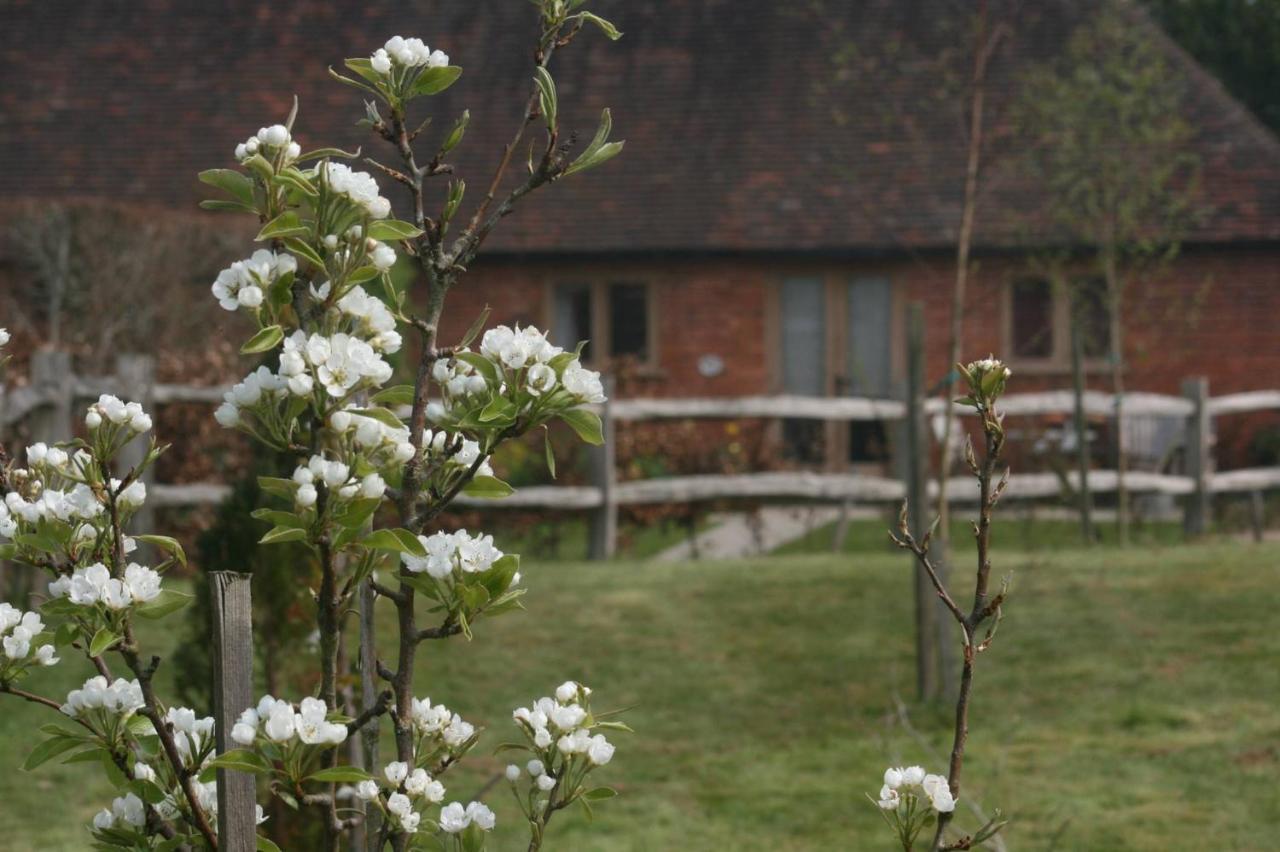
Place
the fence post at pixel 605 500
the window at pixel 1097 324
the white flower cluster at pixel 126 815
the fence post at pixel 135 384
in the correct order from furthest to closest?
the window at pixel 1097 324 < the fence post at pixel 605 500 < the fence post at pixel 135 384 < the white flower cluster at pixel 126 815

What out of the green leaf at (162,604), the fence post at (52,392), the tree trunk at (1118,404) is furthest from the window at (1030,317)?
the green leaf at (162,604)

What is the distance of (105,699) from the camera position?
8.68 ft

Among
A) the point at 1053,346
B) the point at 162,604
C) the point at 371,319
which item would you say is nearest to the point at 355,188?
the point at 371,319

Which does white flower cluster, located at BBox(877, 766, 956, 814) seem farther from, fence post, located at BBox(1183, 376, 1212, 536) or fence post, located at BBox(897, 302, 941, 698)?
fence post, located at BBox(1183, 376, 1212, 536)

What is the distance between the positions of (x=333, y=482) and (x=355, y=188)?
0.44 meters

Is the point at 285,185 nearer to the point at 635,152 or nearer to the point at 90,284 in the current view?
the point at 90,284

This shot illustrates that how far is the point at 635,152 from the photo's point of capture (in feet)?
70.8

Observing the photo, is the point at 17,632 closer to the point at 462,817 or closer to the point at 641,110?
the point at 462,817

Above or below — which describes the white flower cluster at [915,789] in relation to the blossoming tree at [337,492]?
below

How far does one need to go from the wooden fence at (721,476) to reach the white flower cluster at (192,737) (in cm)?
949

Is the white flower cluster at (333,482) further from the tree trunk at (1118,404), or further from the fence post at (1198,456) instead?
the fence post at (1198,456)

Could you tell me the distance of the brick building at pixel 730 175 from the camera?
65.7 ft

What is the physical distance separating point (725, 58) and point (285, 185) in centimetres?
2060

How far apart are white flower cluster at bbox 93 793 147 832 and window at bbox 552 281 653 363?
60.7 ft
